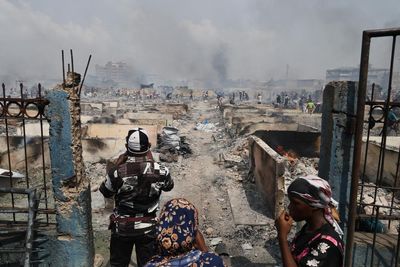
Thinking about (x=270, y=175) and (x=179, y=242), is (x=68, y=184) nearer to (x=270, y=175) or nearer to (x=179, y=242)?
(x=179, y=242)

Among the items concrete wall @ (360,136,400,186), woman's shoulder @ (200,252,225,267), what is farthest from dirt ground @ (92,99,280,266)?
concrete wall @ (360,136,400,186)

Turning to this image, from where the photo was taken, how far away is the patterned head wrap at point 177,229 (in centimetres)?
175

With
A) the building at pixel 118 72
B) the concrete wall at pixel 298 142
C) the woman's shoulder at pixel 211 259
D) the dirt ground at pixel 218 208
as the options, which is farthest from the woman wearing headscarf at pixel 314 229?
the building at pixel 118 72

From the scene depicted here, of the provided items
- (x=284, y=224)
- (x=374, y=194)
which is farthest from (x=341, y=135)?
(x=284, y=224)

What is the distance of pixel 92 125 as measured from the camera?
12523 millimetres

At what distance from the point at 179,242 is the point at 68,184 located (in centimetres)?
240

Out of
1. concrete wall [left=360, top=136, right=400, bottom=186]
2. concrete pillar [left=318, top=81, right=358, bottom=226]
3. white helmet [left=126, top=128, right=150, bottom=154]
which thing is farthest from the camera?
concrete wall [left=360, top=136, right=400, bottom=186]

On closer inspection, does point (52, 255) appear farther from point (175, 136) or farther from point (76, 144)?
point (175, 136)

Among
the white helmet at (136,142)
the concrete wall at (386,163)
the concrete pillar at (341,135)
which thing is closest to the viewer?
the white helmet at (136,142)

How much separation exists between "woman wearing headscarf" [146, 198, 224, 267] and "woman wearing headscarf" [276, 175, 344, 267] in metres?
0.53

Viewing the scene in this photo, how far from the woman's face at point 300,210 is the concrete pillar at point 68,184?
2.60 meters

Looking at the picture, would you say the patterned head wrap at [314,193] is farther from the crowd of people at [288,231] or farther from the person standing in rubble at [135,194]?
the person standing in rubble at [135,194]

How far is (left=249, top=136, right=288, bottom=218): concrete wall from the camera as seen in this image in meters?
5.91

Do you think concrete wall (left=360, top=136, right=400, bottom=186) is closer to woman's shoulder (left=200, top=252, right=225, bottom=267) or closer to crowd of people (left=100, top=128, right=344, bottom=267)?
crowd of people (left=100, top=128, right=344, bottom=267)
